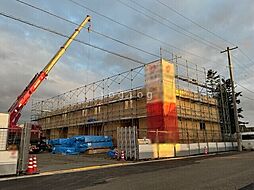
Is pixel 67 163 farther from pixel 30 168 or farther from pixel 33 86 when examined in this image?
pixel 33 86

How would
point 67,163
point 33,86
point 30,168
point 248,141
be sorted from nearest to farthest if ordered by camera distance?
point 30,168
point 67,163
point 33,86
point 248,141

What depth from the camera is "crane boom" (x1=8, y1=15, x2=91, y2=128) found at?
2450 centimetres

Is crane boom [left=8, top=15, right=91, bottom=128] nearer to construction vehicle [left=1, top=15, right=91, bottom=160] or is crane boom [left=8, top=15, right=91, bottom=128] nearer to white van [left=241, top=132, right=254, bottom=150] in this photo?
construction vehicle [left=1, top=15, right=91, bottom=160]

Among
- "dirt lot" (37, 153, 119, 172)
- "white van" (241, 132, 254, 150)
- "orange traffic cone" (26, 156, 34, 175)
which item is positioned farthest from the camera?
"white van" (241, 132, 254, 150)

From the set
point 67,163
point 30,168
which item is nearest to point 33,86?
point 67,163

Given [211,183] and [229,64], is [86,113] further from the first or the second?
[211,183]

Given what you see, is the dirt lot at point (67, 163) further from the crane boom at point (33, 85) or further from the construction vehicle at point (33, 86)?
the crane boom at point (33, 85)

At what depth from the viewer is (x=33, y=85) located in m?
25.1

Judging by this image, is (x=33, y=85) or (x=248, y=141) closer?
(x=33, y=85)

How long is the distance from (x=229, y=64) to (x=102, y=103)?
17.8 m

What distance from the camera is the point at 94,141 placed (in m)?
29.9

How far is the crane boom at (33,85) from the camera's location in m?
24.5

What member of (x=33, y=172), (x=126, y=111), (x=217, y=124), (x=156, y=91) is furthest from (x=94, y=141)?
(x=217, y=124)

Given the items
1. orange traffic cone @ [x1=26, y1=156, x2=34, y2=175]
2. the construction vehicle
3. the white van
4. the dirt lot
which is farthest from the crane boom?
the white van
